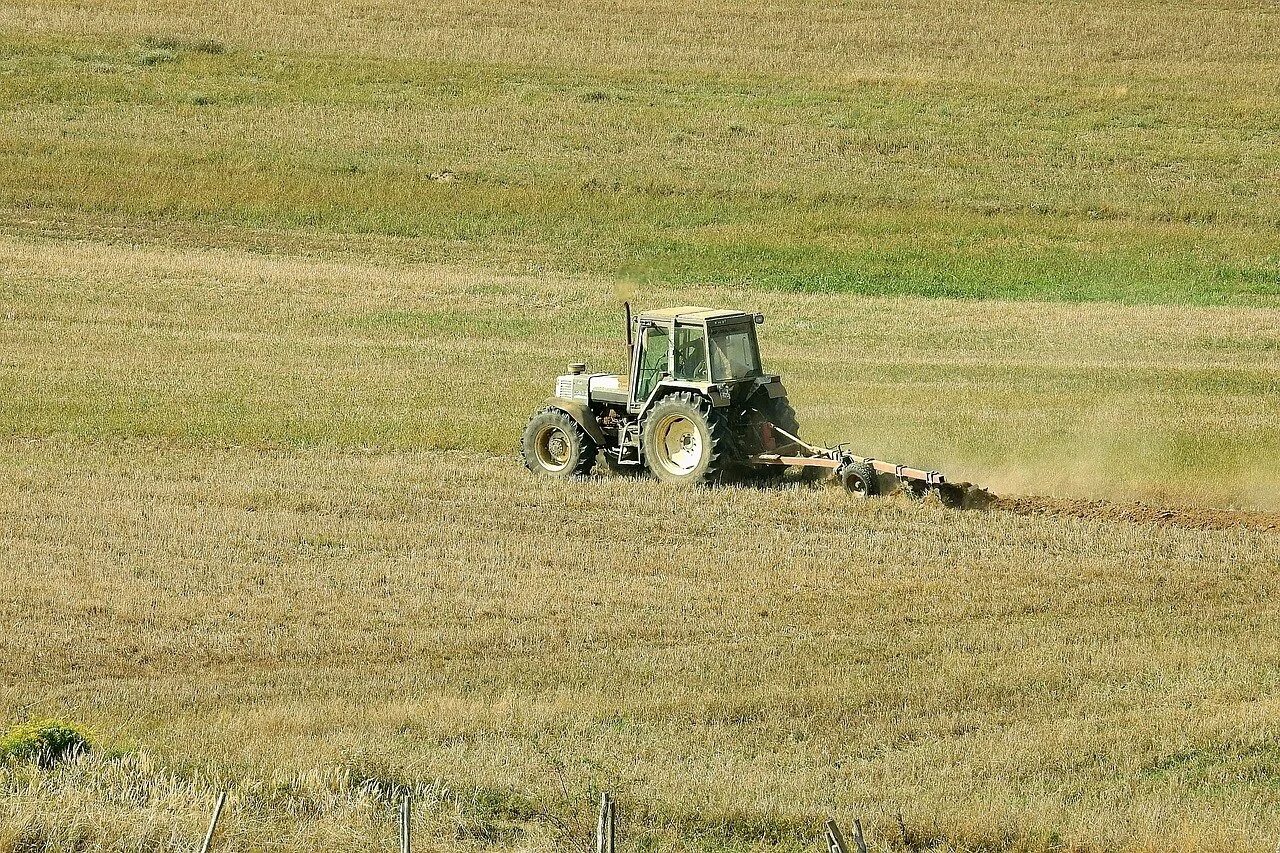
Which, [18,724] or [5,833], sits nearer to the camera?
[5,833]

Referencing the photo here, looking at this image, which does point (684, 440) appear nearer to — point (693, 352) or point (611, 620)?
point (693, 352)

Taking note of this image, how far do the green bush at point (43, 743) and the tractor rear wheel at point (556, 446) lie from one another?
8.21 metres

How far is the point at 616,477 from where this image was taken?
53.3 feet

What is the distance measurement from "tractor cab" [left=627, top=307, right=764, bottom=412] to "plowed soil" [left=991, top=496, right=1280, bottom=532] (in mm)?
2726

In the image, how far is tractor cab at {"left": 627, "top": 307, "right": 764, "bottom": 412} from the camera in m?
15.4

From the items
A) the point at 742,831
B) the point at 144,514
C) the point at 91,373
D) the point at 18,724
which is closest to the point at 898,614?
the point at 742,831

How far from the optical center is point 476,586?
12328 millimetres

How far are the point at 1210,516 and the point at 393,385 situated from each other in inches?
439

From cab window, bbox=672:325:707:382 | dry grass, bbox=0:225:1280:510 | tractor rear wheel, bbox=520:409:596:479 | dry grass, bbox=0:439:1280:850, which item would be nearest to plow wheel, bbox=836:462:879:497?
dry grass, bbox=0:439:1280:850

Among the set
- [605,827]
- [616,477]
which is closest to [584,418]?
[616,477]

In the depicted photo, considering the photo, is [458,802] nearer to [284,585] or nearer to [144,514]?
[284,585]

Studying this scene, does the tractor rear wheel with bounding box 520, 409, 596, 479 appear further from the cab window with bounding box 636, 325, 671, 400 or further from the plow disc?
the plow disc

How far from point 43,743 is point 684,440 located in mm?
8405

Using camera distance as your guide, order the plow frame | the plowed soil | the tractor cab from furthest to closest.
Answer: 1. the tractor cab
2. the plow frame
3. the plowed soil
